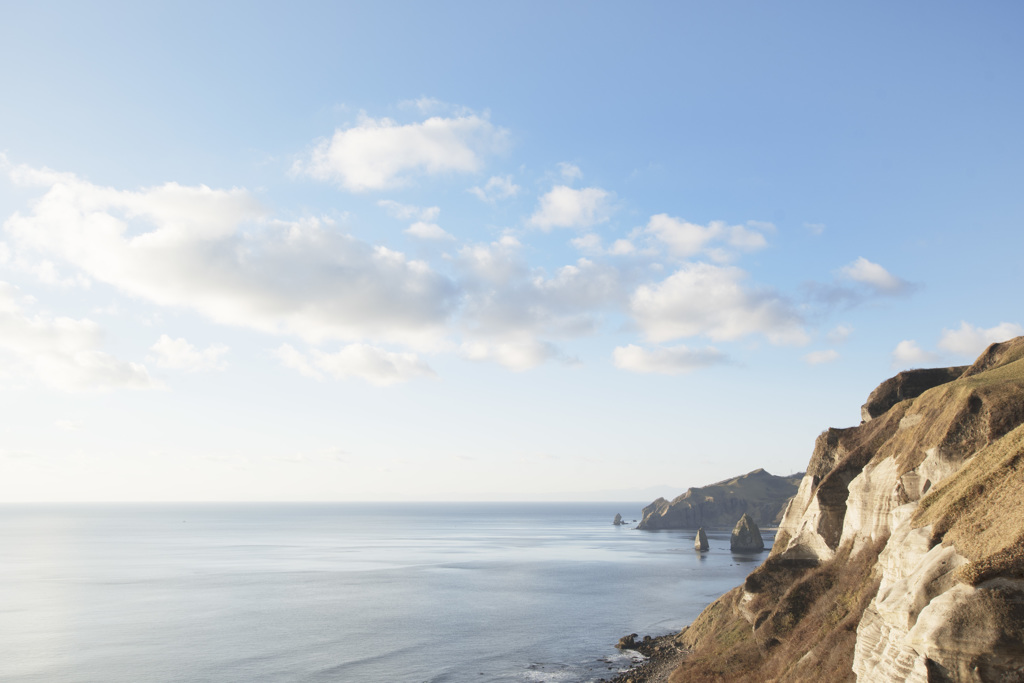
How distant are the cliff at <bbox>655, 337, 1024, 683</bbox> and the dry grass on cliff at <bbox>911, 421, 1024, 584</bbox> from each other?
0.25 ft

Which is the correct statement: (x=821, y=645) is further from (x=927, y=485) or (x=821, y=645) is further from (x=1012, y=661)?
(x=1012, y=661)

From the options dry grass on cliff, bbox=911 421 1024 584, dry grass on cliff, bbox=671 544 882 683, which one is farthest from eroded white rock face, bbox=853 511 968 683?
dry grass on cliff, bbox=671 544 882 683

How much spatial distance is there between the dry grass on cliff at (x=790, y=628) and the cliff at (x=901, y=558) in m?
0.14

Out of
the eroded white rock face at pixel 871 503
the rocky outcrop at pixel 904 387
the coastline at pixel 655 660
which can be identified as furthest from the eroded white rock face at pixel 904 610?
the rocky outcrop at pixel 904 387

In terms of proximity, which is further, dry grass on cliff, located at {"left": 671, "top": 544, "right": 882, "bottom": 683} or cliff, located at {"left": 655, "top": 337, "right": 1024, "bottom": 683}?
dry grass on cliff, located at {"left": 671, "top": 544, "right": 882, "bottom": 683}

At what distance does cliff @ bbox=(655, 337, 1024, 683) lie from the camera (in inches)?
1078

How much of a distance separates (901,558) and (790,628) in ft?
66.7

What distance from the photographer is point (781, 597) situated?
57750mm

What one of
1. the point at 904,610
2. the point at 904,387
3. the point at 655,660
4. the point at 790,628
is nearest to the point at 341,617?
the point at 655,660

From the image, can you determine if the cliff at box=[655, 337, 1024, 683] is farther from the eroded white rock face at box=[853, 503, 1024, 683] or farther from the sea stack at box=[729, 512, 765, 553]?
the sea stack at box=[729, 512, 765, 553]

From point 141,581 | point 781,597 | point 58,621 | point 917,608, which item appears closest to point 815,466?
point 781,597

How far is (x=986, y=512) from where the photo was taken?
105ft

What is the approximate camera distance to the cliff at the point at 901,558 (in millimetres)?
27375

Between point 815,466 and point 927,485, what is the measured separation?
22.6 meters
